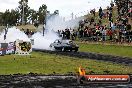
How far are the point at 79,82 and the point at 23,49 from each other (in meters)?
14.0

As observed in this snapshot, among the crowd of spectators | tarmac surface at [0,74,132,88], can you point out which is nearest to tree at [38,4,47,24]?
the crowd of spectators

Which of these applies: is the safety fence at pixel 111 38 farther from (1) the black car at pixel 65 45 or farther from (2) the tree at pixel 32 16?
(2) the tree at pixel 32 16

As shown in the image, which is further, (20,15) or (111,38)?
(20,15)

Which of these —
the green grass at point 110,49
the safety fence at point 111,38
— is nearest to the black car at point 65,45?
the green grass at point 110,49


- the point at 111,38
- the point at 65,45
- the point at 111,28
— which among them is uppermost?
the point at 111,28

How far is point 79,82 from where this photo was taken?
18.1 meters

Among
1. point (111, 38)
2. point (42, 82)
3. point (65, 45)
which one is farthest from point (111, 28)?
point (42, 82)

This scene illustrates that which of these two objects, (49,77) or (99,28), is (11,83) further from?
(99,28)

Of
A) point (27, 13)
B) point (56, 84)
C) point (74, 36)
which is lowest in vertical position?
point (56, 84)

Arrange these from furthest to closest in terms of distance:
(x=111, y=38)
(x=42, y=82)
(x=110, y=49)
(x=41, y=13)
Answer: (x=41, y=13)
(x=111, y=38)
(x=110, y=49)
(x=42, y=82)

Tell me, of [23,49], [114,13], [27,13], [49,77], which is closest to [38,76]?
[49,77]

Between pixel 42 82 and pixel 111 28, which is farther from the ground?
pixel 111 28

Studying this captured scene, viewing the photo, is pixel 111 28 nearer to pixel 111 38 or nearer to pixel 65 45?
pixel 111 38

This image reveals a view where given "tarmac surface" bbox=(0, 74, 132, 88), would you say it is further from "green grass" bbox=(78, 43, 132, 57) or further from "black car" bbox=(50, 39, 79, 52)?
"black car" bbox=(50, 39, 79, 52)
